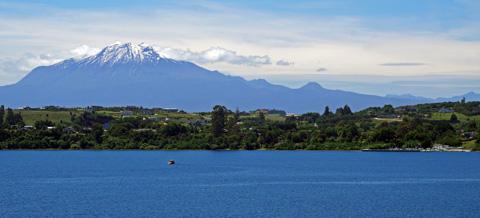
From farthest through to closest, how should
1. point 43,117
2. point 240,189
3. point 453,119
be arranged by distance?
point 43,117 < point 453,119 < point 240,189

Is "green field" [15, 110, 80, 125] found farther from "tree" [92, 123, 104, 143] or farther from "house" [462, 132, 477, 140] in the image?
"house" [462, 132, 477, 140]

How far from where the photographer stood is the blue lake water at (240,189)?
59.7m

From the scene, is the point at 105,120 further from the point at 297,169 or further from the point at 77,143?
the point at 297,169

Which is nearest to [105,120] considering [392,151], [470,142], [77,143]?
[77,143]

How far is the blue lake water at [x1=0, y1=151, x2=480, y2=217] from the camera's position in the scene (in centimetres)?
5969

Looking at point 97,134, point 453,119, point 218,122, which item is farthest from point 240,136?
point 453,119

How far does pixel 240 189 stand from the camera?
76438mm

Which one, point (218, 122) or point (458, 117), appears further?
point (458, 117)

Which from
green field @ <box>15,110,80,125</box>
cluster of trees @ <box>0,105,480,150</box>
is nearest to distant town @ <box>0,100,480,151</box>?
cluster of trees @ <box>0,105,480,150</box>

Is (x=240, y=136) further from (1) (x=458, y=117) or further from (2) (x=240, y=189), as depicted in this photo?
(2) (x=240, y=189)

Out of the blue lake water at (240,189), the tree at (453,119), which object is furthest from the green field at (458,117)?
the blue lake water at (240,189)

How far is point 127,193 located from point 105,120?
4820 inches

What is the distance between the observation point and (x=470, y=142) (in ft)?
506

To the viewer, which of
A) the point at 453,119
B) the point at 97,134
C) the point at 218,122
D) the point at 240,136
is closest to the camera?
the point at 97,134
